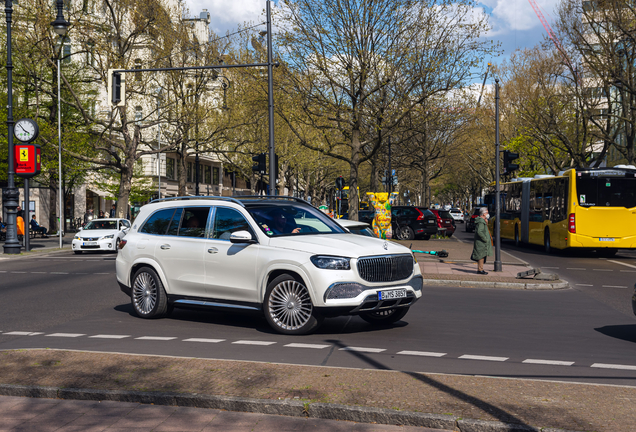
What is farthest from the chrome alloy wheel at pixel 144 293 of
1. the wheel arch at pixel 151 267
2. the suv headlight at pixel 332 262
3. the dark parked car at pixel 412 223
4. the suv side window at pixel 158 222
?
the dark parked car at pixel 412 223

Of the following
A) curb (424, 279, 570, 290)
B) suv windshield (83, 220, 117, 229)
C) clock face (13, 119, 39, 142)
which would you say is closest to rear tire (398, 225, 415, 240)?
suv windshield (83, 220, 117, 229)

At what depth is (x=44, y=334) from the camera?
915cm

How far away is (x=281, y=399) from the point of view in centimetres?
528

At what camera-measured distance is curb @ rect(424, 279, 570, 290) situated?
50.6 ft

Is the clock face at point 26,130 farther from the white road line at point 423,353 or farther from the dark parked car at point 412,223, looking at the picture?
the white road line at point 423,353

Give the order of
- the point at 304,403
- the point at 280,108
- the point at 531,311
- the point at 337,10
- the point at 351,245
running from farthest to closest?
the point at 280,108
the point at 337,10
the point at 531,311
the point at 351,245
the point at 304,403

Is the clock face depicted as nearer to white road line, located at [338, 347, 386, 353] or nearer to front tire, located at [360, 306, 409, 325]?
front tire, located at [360, 306, 409, 325]

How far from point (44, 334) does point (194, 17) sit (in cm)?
3550

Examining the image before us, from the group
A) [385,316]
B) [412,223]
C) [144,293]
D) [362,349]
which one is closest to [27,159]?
[412,223]

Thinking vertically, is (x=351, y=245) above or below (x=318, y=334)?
above

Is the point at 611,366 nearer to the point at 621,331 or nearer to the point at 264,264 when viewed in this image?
the point at 621,331

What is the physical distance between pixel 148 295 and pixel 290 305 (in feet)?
8.82

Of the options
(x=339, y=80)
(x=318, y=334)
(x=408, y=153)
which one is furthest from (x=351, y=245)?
(x=408, y=153)

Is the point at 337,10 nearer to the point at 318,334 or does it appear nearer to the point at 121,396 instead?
the point at 318,334
